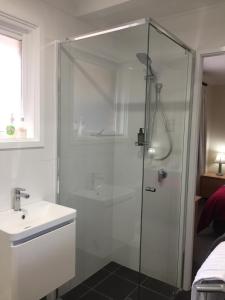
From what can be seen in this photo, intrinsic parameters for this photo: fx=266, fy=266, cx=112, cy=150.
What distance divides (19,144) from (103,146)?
35.6 inches

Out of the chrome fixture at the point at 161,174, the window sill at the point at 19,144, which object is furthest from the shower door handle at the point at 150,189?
the window sill at the point at 19,144

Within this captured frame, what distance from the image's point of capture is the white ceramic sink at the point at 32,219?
1576 mm

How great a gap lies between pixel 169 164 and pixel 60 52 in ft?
4.41

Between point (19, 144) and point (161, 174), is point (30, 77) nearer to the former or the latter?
point (19, 144)

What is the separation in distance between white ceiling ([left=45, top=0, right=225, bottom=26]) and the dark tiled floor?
7.46ft

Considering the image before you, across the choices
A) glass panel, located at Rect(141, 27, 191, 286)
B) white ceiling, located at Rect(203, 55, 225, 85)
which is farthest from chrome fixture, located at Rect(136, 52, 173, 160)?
white ceiling, located at Rect(203, 55, 225, 85)

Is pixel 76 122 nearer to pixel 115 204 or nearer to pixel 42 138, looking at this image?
pixel 42 138

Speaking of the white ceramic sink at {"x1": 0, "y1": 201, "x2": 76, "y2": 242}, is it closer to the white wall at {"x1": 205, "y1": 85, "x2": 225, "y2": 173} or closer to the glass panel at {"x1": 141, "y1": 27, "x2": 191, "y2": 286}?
the glass panel at {"x1": 141, "y1": 27, "x2": 191, "y2": 286}

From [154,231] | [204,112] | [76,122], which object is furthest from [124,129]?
[204,112]

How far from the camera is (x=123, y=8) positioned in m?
2.11

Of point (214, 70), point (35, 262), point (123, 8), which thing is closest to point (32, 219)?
point (35, 262)

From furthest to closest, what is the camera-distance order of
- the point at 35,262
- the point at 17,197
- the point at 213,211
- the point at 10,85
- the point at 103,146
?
the point at 213,211
the point at 103,146
the point at 10,85
the point at 17,197
the point at 35,262

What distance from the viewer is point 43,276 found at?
67.2 inches

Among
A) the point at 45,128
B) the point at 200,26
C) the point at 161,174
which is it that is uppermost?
the point at 200,26
